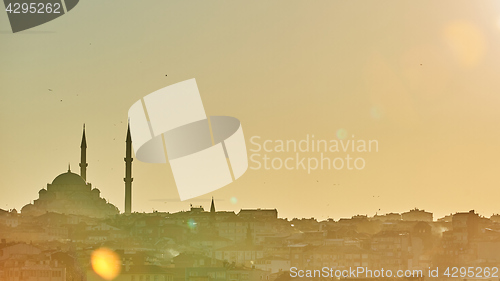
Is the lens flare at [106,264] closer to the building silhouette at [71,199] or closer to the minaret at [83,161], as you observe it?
the minaret at [83,161]

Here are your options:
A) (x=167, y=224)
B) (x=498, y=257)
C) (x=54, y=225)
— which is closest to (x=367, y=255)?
(x=498, y=257)

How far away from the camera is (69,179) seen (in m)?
47.2

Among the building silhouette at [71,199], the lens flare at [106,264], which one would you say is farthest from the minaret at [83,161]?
the lens flare at [106,264]

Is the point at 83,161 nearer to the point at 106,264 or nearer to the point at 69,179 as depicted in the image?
the point at 69,179

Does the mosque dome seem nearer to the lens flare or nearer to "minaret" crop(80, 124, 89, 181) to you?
"minaret" crop(80, 124, 89, 181)

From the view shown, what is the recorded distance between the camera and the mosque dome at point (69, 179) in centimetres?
4716

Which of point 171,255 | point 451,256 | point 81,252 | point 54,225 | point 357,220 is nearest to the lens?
point 81,252

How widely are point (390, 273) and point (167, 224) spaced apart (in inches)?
454

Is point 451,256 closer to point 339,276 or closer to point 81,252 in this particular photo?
point 339,276

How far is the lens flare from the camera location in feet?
87.1

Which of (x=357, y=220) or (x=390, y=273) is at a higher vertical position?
(x=357, y=220)

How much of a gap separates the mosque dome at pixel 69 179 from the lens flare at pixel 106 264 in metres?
17.3

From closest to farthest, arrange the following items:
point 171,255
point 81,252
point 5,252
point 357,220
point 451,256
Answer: point 5,252
point 81,252
point 171,255
point 451,256
point 357,220

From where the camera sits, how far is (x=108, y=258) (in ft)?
93.7
